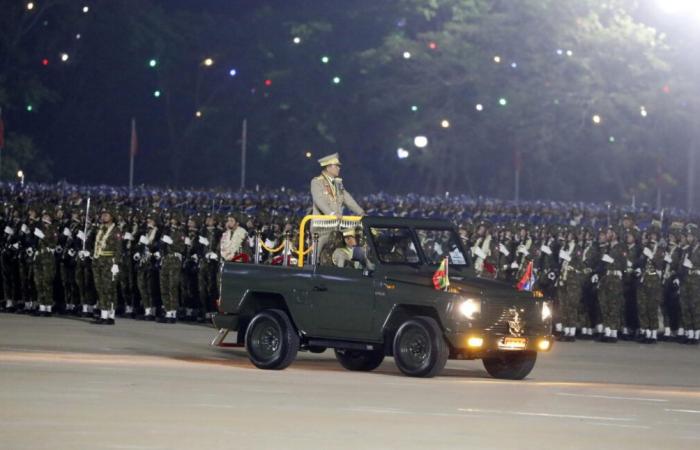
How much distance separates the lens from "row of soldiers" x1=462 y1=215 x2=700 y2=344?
30.0 m

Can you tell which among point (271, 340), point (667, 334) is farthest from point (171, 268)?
point (271, 340)

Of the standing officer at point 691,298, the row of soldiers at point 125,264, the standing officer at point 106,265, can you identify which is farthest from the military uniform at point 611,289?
the standing officer at point 106,265

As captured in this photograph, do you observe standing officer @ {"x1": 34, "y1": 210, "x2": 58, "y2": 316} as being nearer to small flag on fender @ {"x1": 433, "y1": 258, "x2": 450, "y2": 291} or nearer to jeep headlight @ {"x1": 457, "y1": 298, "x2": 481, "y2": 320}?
small flag on fender @ {"x1": 433, "y1": 258, "x2": 450, "y2": 291}

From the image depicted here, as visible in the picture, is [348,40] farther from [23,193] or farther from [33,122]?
[23,193]

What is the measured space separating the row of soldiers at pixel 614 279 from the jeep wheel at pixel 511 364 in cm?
855

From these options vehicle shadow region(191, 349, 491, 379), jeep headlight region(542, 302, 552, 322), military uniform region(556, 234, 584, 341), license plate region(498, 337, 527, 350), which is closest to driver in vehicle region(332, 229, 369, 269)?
vehicle shadow region(191, 349, 491, 379)

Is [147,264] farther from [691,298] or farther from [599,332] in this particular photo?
[691,298]

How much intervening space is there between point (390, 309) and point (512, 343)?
1.43 m

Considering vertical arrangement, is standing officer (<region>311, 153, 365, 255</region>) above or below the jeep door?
above

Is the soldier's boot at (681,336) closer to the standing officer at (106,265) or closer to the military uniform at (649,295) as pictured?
the military uniform at (649,295)

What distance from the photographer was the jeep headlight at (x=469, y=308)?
19453 mm

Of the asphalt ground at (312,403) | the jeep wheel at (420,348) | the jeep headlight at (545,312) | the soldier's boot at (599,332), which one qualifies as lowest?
the asphalt ground at (312,403)

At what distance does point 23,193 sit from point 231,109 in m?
42.5

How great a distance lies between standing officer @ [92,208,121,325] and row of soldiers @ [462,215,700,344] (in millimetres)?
6102
